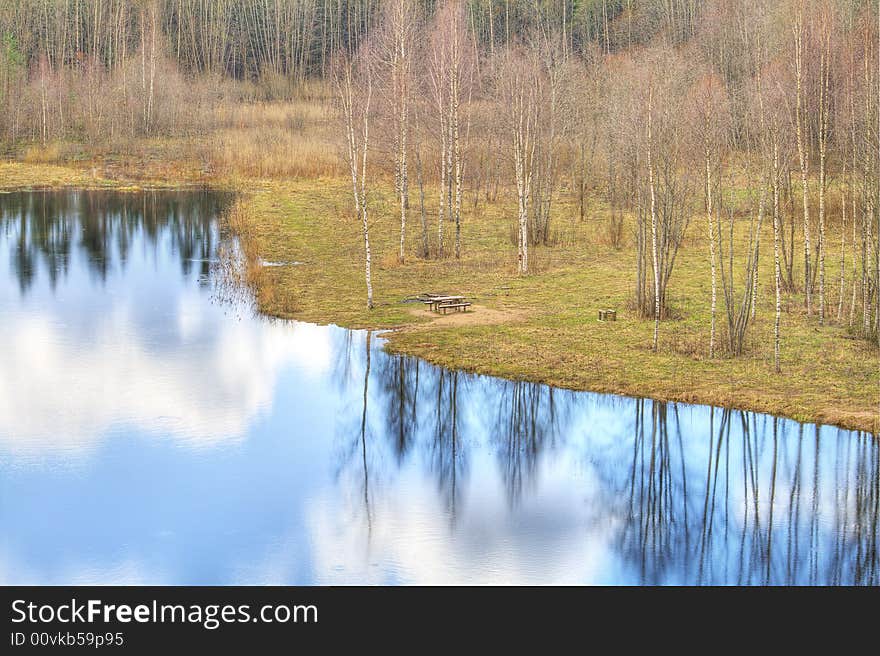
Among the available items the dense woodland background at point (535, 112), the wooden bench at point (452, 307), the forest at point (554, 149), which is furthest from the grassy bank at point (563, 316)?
the dense woodland background at point (535, 112)

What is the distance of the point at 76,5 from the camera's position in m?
92.9

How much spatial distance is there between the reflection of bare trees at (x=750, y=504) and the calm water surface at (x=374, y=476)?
1.6 inches

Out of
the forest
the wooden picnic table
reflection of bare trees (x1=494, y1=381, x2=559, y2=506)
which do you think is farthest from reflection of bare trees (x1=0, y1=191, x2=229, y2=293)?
reflection of bare trees (x1=494, y1=381, x2=559, y2=506)

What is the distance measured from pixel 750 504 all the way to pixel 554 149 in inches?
1318

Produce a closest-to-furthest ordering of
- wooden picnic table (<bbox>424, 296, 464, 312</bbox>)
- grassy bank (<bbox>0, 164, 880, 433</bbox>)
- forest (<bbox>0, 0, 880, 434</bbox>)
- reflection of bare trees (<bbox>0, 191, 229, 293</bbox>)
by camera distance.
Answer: grassy bank (<bbox>0, 164, 880, 433</bbox>) < forest (<bbox>0, 0, 880, 434</bbox>) < wooden picnic table (<bbox>424, 296, 464, 312</bbox>) < reflection of bare trees (<bbox>0, 191, 229, 293</bbox>)

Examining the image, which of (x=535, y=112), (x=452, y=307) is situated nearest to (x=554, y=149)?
(x=535, y=112)

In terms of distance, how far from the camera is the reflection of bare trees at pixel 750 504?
13.5m

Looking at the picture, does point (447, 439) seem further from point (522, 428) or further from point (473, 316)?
point (473, 316)

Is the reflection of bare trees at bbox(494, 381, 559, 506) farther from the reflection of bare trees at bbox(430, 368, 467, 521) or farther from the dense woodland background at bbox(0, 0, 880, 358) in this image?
the dense woodland background at bbox(0, 0, 880, 358)

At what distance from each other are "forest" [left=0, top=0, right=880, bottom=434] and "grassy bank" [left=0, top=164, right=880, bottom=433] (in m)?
0.17

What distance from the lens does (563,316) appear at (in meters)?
27.1

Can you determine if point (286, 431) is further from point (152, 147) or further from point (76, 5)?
point (76, 5)

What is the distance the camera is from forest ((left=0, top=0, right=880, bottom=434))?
23641 millimetres

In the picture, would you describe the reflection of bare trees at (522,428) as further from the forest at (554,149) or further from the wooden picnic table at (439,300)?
the wooden picnic table at (439,300)
